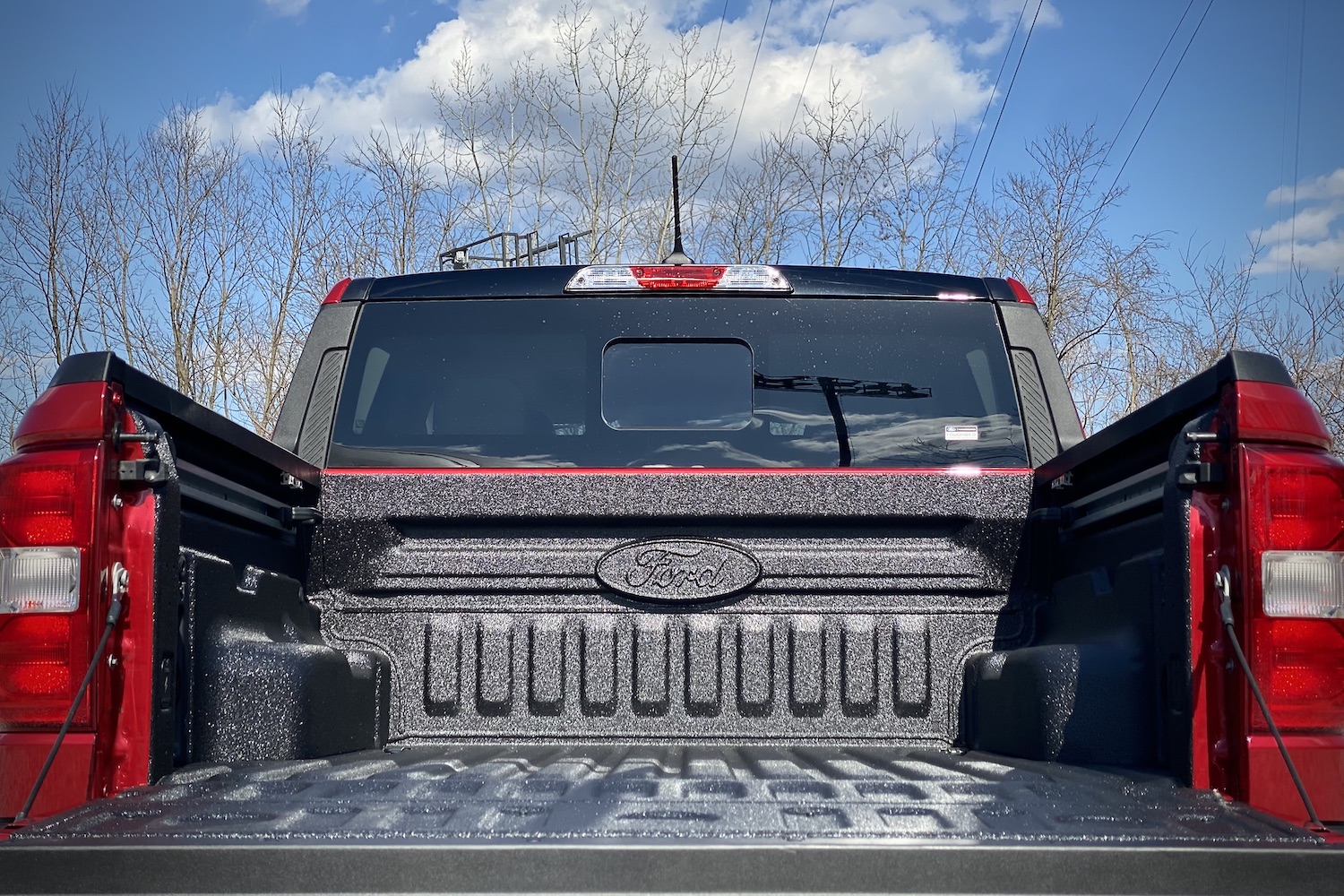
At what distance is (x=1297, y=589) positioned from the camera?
209 cm

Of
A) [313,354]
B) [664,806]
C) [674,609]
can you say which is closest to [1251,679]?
Answer: [664,806]

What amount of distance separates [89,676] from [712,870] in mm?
1127

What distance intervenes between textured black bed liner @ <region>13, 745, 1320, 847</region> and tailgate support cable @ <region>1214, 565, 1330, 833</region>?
0.33 ft

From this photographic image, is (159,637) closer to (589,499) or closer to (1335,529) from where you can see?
(589,499)

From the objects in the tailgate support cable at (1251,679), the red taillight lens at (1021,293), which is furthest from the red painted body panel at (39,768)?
the red taillight lens at (1021,293)

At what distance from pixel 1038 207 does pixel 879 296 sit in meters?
17.7

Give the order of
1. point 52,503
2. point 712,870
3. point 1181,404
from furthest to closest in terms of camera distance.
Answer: point 1181,404 < point 52,503 < point 712,870

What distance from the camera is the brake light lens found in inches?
132

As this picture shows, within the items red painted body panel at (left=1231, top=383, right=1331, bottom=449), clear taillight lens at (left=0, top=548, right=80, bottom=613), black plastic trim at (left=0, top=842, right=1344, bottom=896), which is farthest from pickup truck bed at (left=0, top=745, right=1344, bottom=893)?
red painted body panel at (left=1231, top=383, right=1331, bottom=449)

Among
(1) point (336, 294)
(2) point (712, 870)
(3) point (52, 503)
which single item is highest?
(1) point (336, 294)

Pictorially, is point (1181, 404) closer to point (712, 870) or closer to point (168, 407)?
point (712, 870)

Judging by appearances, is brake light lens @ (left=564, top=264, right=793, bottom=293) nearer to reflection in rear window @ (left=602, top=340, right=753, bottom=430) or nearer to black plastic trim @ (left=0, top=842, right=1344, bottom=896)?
reflection in rear window @ (left=602, top=340, right=753, bottom=430)

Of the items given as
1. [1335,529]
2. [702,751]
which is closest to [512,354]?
[702,751]

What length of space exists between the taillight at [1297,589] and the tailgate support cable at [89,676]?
6.35ft
